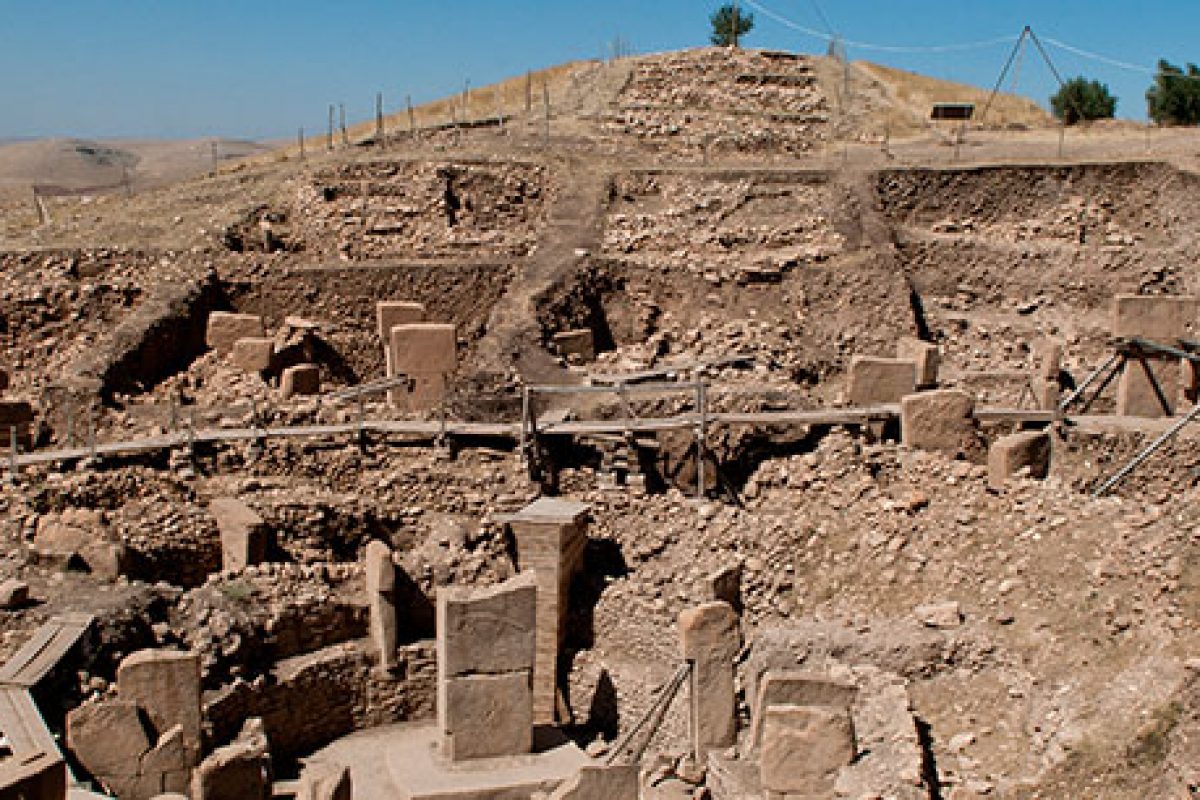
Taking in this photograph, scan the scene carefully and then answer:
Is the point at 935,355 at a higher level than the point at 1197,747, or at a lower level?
higher

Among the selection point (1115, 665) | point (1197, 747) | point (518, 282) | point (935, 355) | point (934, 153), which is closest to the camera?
point (1197, 747)

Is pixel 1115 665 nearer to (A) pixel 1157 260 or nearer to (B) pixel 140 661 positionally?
(B) pixel 140 661

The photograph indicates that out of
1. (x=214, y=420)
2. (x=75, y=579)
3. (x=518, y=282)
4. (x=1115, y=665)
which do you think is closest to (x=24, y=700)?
(x=75, y=579)

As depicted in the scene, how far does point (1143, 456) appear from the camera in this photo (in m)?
15.1

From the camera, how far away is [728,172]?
26531 millimetres

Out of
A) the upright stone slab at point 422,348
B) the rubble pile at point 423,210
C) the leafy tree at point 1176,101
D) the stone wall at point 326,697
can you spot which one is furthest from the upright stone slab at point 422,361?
the leafy tree at point 1176,101

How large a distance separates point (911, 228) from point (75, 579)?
57.4 ft

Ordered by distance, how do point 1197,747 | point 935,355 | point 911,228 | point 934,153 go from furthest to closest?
point 934,153, point 911,228, point 935,355, point 1197,747

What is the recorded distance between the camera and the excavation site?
11195 millimetres

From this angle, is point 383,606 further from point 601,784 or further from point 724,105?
point 724,105

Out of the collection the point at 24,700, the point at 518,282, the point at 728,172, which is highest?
the point at 728,172

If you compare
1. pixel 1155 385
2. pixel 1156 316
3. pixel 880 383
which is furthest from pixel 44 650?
pixel 1156 316

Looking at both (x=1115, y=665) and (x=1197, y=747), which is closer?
(x=1197, y=747)

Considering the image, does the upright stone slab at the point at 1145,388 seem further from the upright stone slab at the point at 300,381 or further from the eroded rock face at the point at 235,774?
the eroded rock face at the point at 235,774
